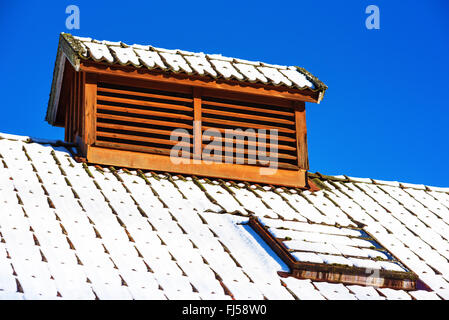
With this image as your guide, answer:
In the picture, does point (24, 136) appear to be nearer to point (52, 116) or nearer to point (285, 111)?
point (52, 116)

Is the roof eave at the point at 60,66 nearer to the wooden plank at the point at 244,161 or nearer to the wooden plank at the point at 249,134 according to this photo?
the wooden plank at the point at 249,134

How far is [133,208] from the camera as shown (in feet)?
31.0

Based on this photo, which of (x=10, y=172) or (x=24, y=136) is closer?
(x=10, y=172)

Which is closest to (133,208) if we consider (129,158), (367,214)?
(129,158)

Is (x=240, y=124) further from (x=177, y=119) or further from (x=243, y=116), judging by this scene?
(x=177, y=119)

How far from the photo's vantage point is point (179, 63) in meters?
12.3

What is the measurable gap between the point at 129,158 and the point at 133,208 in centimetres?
199

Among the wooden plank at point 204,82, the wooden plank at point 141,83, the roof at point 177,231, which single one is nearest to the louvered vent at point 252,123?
the wooden plank at point 204,82

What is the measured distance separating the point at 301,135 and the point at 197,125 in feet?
5.80

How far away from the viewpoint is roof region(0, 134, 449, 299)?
288 inches

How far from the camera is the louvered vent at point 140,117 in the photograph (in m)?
11.6

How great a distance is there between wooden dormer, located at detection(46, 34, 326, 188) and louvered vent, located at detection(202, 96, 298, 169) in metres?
0.02

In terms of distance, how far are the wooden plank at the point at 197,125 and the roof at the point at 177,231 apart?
0.60m

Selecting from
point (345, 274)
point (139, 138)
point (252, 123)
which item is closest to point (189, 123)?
point (139, 138)
